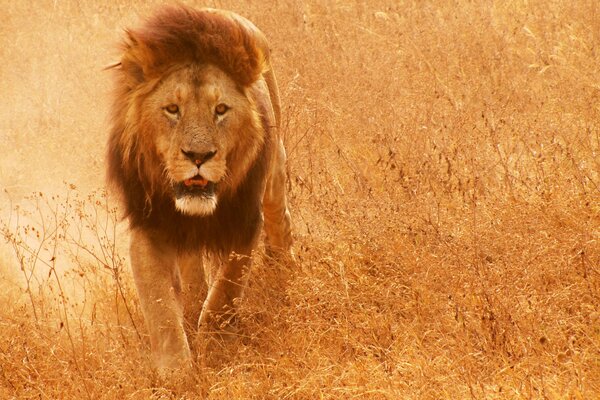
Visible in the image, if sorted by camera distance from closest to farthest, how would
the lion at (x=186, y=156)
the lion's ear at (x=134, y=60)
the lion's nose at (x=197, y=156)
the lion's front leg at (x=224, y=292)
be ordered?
1. the lion's nose at (x=197, y=156)
2. the lion at (x=186, y=156)
3. the lion's ear at (x=134, y=60)
4. the lion's front leg at (x=224, y=292)

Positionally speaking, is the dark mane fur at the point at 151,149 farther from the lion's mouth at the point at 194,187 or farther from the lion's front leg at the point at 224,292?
the lion's mouth at the point at 194,187

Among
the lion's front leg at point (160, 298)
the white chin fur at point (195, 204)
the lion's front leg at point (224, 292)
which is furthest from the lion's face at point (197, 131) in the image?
the lion's front leg at point (224, 292)

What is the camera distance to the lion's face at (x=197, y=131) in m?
4.38

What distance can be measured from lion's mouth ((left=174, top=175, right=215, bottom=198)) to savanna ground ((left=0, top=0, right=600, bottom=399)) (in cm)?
43

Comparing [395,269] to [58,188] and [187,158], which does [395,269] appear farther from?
[58,188]

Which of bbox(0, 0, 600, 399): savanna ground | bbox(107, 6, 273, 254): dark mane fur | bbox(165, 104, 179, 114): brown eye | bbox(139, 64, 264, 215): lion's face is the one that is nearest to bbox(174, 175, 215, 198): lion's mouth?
bbox(139, 64, 264, 215): lion's face

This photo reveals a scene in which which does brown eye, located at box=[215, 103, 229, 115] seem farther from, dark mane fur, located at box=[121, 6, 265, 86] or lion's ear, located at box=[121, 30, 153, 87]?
lion's ear, located at box=[121, 30, 153, 87]

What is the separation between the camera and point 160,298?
14.9ft

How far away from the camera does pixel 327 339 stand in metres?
4.45

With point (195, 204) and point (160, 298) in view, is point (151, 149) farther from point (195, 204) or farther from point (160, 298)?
point (160, 298)

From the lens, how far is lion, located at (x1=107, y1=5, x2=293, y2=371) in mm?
4445

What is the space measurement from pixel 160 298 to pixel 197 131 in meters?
0.71

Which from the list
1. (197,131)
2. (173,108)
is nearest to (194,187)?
(197,131)

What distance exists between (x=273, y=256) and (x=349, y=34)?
3.59m
